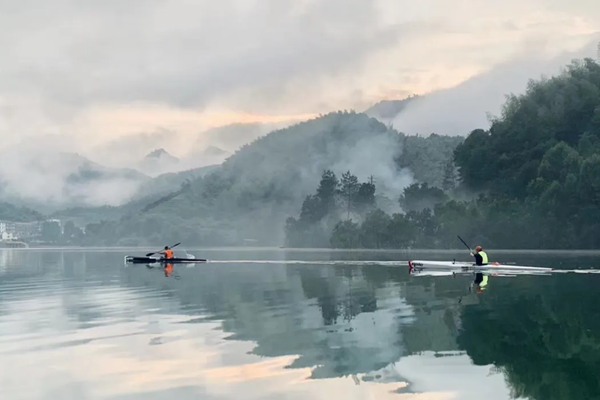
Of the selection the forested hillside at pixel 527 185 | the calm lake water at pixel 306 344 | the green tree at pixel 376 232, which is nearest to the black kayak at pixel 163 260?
the calm lake water at pixel 306 344

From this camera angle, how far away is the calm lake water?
19641mm

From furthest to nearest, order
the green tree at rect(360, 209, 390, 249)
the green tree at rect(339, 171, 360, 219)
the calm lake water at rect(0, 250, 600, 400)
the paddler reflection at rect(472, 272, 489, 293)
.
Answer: the green tree at rect(339, 171, 360, 219) < the green tree at rect(360, 209, 390, 249) < the paddler reflection at rect(472, 272, 489, 293) < the calm lake water at rect(0, 250, 600, 400)

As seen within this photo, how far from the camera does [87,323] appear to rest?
104 feet

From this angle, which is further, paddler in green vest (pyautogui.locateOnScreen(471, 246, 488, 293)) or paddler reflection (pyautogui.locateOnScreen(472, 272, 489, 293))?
paddler in green vest (pyautogui.locateOnScreen(471, 246, 488, 293))

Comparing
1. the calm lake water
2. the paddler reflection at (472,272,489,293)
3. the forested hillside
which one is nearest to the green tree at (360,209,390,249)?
the forested hillside

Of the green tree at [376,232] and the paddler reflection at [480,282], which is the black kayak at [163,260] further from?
the green tree at [376,232]

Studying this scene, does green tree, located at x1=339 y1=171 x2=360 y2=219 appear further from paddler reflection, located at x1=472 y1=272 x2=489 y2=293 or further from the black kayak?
paddler reflection, located at x1=472 y1=272 x2=489 y2=293

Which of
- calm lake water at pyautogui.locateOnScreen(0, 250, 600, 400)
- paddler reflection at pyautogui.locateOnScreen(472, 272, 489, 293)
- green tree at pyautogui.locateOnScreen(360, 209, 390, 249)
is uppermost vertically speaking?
green tree at pyautogui.locateOnScreen(360, 209, 390, 249)

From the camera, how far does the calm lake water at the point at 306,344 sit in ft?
64.4

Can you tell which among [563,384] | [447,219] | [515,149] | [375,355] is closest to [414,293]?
[375,355]

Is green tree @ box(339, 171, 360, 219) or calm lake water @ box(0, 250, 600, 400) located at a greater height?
green tree @ box(339, 171, 360, 219)

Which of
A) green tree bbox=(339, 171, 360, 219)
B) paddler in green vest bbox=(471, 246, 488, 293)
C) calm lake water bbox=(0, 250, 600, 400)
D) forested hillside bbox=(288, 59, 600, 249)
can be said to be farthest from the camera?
green tree bbox=(339, 171, 360, 219)

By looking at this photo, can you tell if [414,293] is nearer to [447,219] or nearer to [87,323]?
[87,323]

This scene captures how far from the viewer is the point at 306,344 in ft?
83.5
